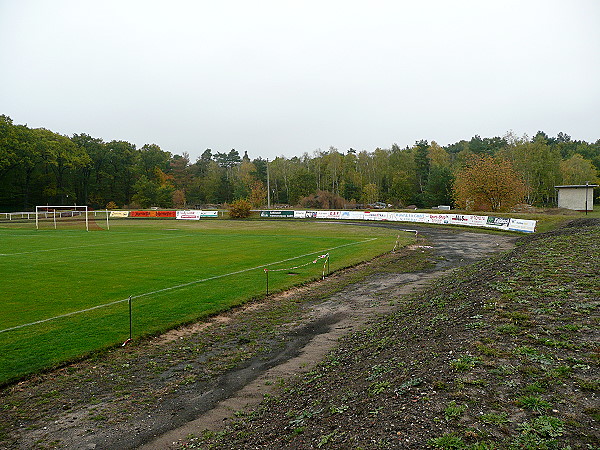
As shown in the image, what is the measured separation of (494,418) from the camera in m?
6.28

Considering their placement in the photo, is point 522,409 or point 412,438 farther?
point 522,409

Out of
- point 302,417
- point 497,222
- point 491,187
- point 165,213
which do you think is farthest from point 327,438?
point 165,213

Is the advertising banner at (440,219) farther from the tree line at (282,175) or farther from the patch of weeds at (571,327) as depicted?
the patch of weeds at (571,327)

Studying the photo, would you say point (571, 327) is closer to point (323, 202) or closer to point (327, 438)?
point (327, 438)

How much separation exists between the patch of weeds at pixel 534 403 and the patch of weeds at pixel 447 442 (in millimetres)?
1507

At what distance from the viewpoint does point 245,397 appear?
963cm

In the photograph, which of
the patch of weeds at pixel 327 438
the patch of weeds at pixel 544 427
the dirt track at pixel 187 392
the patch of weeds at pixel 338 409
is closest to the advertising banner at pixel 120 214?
the dirt track at pixel 187 392

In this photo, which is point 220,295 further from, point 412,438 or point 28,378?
point 412,438

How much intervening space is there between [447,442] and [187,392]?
632 cm

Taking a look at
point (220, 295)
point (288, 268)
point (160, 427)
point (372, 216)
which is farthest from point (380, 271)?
point (372, 216)

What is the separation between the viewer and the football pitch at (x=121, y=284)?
13258 millimetres

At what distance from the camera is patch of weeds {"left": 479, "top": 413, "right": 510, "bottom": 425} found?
20.3ft

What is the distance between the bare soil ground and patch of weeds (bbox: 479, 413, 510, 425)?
25 mm

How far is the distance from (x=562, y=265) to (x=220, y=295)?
13703 mm
